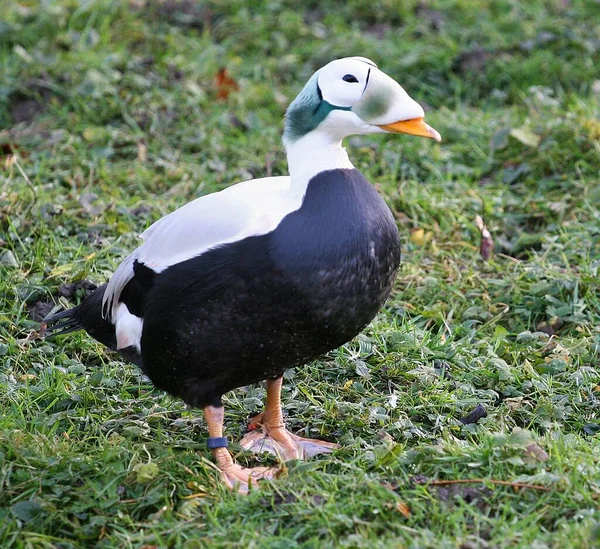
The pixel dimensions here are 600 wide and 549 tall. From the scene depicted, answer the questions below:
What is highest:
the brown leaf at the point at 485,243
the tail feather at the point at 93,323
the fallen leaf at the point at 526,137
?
the tail feather at the point at 93,323

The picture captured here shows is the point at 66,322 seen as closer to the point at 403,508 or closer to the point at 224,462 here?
the point at 224,462

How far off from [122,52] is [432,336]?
10.7 ft

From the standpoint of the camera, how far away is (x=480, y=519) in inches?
115

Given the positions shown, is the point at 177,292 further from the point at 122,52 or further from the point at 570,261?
the point at 122,52

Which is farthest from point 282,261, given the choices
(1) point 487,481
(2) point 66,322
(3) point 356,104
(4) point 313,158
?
(2) point 66,322

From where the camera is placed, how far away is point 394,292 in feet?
15.1

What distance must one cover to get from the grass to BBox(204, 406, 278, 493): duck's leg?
66 millimetres

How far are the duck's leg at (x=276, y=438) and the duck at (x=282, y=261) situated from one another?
0.13 metres

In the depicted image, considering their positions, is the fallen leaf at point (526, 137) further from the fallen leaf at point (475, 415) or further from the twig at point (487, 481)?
the twig at point (487, 481)

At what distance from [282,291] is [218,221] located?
12.6 inches

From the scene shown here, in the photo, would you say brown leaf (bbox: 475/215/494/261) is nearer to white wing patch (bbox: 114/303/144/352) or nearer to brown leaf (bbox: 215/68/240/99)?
white wing patch (bbox: 114/303/144/352)

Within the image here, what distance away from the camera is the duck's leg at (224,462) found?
132 inches

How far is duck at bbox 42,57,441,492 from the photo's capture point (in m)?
3.13

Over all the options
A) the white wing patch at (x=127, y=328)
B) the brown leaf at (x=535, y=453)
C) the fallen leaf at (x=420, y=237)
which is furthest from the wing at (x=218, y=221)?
the fallen leaf at (x=420, y=237)
